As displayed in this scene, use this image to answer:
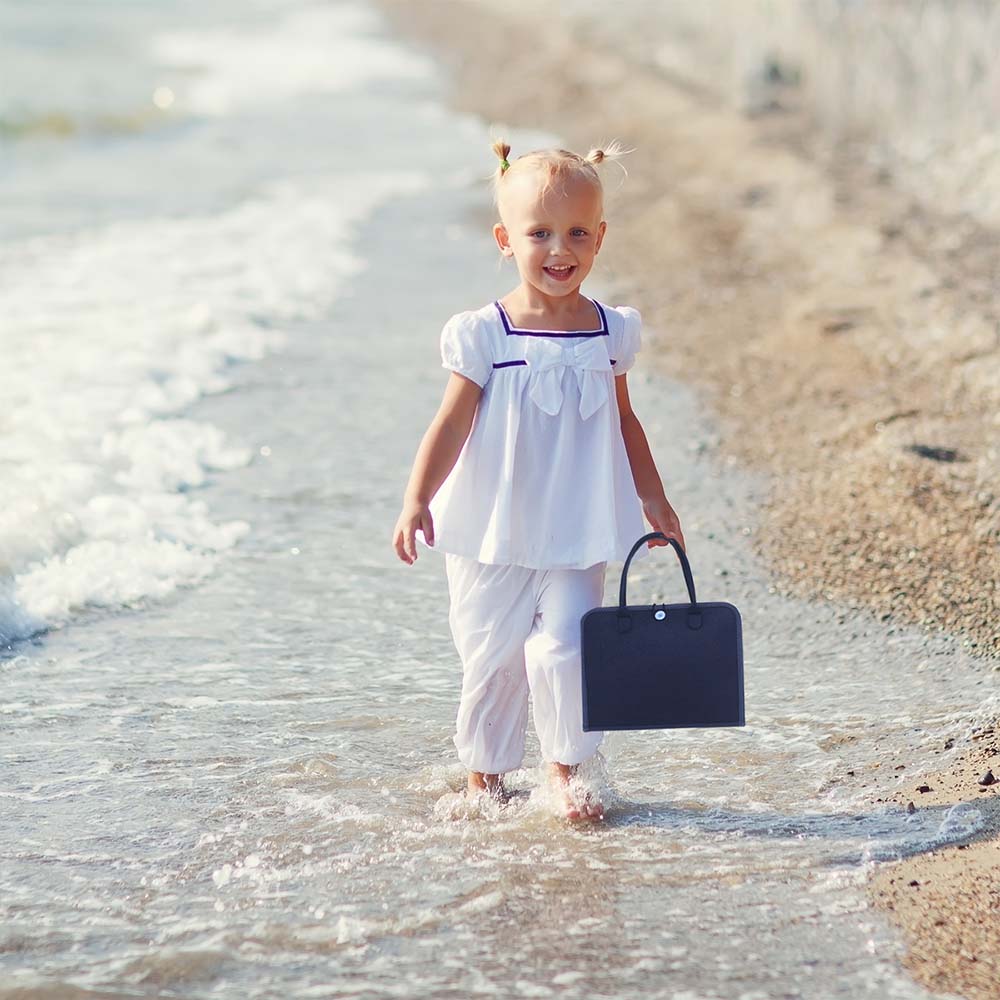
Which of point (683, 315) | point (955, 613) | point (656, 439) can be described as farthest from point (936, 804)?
point (683, 315)

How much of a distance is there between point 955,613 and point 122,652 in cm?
227

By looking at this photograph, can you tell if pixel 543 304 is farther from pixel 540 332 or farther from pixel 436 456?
pixel 436 456

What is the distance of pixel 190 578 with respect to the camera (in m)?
4.87

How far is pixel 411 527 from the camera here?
321cm

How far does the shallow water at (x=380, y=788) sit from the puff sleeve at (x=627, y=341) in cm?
86

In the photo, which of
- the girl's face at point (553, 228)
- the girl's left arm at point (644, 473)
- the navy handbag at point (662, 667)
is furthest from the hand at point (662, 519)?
the girl's face at point (553, 228)

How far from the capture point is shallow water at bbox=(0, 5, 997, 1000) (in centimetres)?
275

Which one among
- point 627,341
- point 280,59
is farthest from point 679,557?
point 280,59

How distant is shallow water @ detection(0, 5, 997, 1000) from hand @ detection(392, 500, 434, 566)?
56 centimetres

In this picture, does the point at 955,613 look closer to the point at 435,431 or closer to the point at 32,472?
the point at 435,431

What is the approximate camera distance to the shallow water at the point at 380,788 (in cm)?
275

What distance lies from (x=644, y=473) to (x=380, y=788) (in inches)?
35.4

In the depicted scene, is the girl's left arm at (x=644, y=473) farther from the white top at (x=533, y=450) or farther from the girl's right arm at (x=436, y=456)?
the girl's right arm at (x=436, y=456)

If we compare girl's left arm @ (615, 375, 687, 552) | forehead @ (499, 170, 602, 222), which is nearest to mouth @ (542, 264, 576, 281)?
forehead @ (499, 170, 602, 222)
